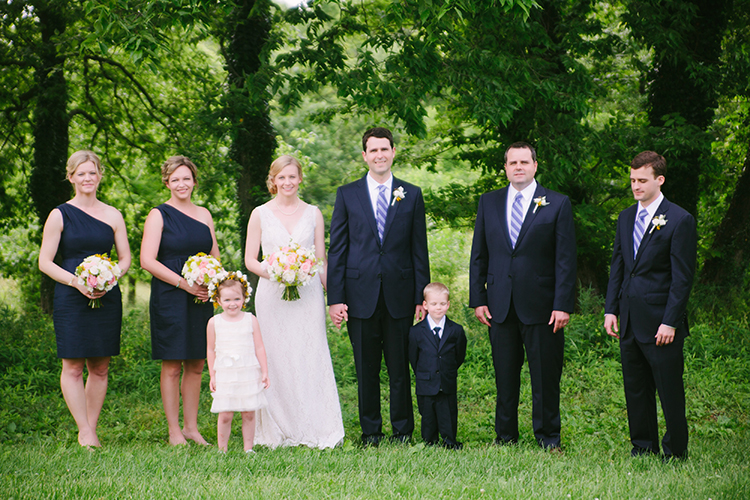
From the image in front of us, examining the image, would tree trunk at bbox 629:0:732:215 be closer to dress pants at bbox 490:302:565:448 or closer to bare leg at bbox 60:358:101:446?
dress pants at bbox 490:302:565:448

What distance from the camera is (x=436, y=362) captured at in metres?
5.14

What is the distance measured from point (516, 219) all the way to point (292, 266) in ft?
6.02

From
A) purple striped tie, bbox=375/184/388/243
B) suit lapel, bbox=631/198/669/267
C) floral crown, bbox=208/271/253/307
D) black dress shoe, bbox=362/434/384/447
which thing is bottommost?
black dress shoe, bbox=362/434/384/447

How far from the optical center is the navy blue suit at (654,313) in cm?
457

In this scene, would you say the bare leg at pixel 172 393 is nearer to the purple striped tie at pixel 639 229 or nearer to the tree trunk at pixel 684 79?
the purple striped tie at pixel 639 229

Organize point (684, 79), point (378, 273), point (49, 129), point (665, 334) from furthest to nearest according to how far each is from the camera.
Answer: point (49, 129), point (684, 79), point (378, 273), point (665, 334)

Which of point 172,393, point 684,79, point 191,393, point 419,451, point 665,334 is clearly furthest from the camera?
point 684,79

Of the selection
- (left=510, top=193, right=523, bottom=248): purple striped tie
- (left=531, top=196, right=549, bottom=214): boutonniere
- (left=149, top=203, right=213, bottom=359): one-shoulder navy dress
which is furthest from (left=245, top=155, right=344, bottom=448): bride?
(left=531, top=196, right=549, bottom=214): boutonniere

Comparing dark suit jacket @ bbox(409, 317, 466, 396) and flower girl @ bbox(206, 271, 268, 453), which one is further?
dark suit jacket @ bbox(409, 317, 466, 396)

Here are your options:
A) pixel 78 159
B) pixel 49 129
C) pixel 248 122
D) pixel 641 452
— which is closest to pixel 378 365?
pixel 641 452

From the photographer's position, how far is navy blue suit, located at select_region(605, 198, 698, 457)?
4574 millimetres

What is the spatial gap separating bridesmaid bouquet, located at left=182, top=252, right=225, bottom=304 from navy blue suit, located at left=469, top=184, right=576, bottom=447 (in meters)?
2.12

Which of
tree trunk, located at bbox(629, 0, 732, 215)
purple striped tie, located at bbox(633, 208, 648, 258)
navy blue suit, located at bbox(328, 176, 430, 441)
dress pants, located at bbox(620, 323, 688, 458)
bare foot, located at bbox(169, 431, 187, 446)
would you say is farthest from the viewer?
tree trunk, located at bbox(629, 0, 732, 215)

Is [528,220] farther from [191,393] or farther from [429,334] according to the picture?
[191,393]
